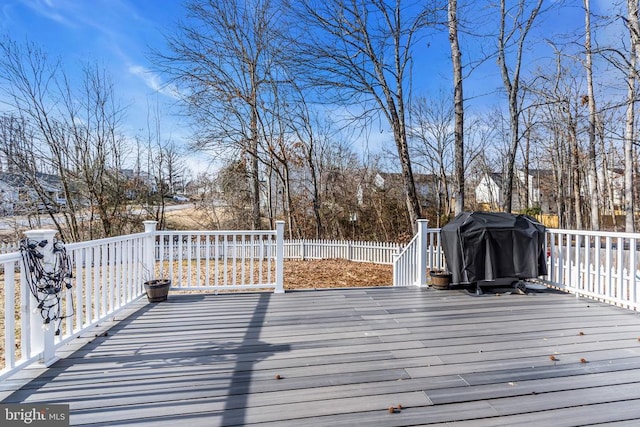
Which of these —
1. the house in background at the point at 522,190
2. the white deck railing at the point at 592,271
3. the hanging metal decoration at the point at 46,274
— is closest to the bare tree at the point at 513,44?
the white deck railing at the point at 592,271

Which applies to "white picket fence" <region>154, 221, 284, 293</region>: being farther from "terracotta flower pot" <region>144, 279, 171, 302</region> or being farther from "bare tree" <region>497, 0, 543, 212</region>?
"bare tree" <region>497, 0, 543, 212</region>

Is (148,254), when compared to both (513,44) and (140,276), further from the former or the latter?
(513,44)

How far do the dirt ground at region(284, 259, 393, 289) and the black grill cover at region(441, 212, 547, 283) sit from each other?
3.55 meters

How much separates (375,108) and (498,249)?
4.71m

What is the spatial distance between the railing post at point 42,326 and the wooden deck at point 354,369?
0.12 m

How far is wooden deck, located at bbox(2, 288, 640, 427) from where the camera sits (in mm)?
1652

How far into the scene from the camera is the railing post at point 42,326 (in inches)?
85.6

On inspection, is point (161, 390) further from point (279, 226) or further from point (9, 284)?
point (279, 226)

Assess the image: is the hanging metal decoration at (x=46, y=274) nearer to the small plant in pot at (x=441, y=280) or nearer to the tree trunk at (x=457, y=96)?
the small plant in pot at (x=441, y=280)

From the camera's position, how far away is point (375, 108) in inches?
300

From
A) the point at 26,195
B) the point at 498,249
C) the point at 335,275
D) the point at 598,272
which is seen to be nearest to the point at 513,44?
the point at 498,249

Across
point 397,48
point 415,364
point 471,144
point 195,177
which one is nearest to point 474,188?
point 471,144

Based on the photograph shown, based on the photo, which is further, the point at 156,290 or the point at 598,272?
the point at 156,290

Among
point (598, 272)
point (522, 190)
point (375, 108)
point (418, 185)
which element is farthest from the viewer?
point (522, 190)
